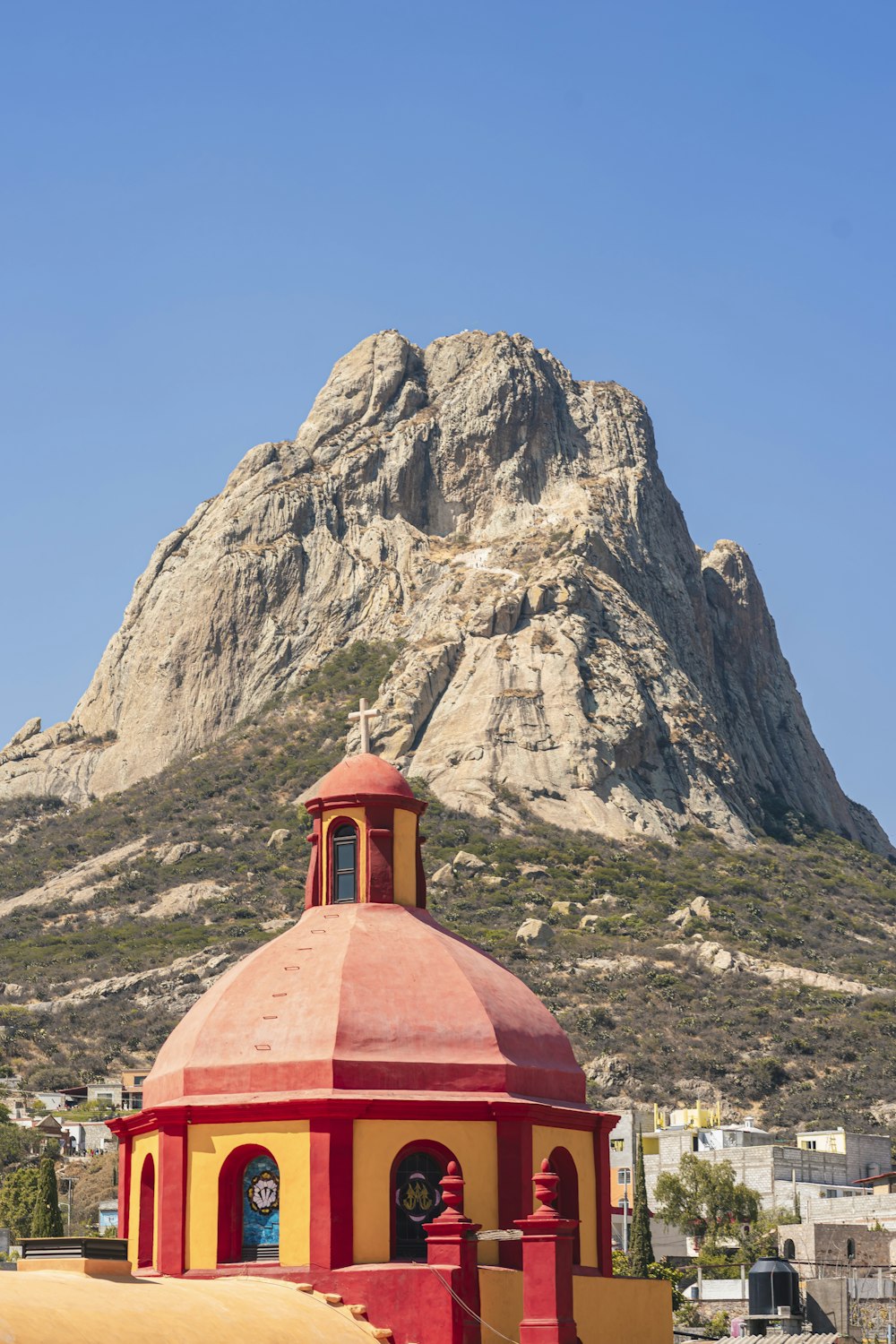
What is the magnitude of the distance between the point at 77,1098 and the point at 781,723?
304 feet

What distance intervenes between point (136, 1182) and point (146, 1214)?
0.63 m

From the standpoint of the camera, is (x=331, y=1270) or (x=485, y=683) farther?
(x=485, y=683)

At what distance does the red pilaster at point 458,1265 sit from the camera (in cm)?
2388

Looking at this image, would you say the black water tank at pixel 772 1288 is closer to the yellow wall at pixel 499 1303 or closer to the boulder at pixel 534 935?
the yellow wall at pixel 499 1303

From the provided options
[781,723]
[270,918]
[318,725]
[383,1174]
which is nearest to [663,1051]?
[270,918]

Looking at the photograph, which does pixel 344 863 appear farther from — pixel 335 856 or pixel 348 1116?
pixel 348 1116

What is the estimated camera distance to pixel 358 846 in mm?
29656

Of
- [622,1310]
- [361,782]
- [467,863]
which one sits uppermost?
[467,863]

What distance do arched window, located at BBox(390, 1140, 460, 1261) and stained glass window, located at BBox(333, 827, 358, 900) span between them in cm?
494

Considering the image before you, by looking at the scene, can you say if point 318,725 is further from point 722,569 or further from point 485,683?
point 722,569

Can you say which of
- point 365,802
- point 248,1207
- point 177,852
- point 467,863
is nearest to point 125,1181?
point 248,1207

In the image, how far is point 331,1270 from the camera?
24.5 meters

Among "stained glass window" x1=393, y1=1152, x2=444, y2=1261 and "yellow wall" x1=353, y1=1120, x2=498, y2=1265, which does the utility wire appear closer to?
"yellow wall" x1=353, y1=1120, x2=498, y2=1265

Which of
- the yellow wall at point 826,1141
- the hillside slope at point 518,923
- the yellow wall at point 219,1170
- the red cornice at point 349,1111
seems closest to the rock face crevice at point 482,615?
the hillside slope at point 518,923
